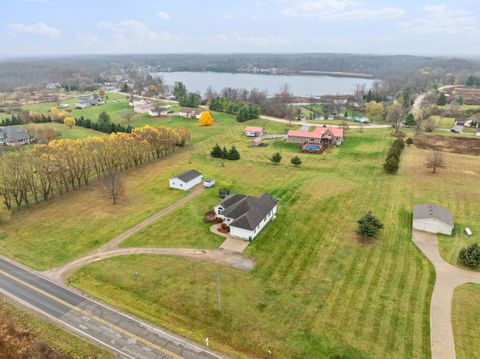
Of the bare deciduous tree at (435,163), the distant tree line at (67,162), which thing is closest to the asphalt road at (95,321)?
the distant tree line at (67,162)

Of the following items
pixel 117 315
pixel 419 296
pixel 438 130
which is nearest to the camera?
pixel 117 315

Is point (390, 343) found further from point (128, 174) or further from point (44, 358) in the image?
point (128, 174)

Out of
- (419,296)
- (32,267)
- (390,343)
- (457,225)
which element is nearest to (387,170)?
(457,225)

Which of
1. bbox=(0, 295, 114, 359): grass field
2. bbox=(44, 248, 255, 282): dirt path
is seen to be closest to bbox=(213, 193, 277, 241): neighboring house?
bbox=(44, 248, 255, 282): dirt path

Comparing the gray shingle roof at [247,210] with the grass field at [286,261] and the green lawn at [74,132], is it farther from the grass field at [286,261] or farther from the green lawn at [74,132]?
the green lawn at [74,132]

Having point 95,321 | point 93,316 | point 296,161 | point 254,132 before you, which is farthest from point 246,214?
point 254,132

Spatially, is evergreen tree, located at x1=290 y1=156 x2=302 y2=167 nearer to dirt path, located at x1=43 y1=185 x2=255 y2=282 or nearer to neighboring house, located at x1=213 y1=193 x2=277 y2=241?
neighboring house, located at x1=213 y1=193 x2=277 y2=241
